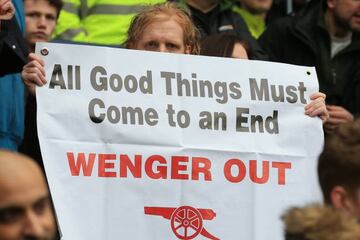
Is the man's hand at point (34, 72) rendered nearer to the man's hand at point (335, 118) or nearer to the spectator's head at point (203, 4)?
the man's hand at point (335, 118)

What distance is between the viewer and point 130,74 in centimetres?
648

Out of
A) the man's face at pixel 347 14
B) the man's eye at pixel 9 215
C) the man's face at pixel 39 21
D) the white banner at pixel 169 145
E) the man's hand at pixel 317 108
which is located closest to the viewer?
the man's eye at pixel 9 215

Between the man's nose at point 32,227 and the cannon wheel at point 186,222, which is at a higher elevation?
the cannon wheel at point 186,222

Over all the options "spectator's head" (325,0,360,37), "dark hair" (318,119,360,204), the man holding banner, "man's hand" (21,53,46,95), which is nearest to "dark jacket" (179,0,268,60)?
"spectator's head" (325,0,360,37)

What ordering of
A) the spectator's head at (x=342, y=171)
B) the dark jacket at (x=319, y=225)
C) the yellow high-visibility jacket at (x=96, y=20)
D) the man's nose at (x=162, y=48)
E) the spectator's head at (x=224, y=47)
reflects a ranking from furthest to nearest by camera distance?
1. the yellow high-visibility jacket at (x=96, y=20)
2. the spectator's head at (x=224, y=47)
3. the man's nose at (x=162, y=48)
4. the spectator's head at (x=342, y=171)
5. the dark jacket at (x=319, y=225)

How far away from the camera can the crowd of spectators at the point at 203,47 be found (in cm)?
423

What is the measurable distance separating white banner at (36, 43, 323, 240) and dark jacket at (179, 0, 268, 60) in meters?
2.11

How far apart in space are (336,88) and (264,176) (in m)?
2.14

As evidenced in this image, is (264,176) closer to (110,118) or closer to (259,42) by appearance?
(110,118)

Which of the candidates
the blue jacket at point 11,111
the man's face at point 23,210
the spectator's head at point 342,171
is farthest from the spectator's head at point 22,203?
the blue jacket at point 11,111

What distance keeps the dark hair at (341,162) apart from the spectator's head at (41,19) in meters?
4.13

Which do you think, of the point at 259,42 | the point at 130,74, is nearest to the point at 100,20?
the point at 259,42

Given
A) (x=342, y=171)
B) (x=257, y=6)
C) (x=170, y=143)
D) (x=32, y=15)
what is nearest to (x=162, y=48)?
(x=170, y=143)

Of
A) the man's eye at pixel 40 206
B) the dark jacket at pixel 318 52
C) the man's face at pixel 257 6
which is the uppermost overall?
the man's face at pixel 257 6
